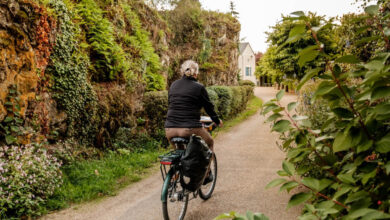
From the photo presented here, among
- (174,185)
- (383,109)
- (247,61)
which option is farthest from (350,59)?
(247,61)

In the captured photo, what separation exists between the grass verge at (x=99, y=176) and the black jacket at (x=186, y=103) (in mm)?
2327

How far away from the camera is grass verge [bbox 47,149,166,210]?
5035mm

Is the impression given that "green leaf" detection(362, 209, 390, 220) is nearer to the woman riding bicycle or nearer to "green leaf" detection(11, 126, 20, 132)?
the woman riding bicycle

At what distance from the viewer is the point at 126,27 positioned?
1091 centimetres

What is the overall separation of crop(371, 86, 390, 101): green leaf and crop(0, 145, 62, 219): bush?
467 centimetres

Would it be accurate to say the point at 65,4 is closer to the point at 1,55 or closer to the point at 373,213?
the point at 1,55

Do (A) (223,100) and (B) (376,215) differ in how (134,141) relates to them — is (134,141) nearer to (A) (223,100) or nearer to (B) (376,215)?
(A) (223,100)

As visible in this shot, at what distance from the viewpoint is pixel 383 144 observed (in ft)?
3.52

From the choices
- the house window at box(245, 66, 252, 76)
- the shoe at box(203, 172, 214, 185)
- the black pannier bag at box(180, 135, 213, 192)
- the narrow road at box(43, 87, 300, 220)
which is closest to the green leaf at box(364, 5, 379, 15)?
the black pannier bag at box(180, 135, 213, 192)

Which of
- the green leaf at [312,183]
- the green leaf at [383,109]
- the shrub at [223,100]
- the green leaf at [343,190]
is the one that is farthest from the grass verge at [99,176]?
the shrub at [223,100]

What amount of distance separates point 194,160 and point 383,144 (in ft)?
9.47

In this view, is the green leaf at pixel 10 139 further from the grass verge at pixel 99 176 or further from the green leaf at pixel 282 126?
the green leaf at pixel 282 126

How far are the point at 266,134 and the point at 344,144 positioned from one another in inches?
423

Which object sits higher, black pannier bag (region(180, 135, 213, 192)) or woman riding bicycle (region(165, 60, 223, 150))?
woman riding bicycle (region(165, 60, 223, 150))
